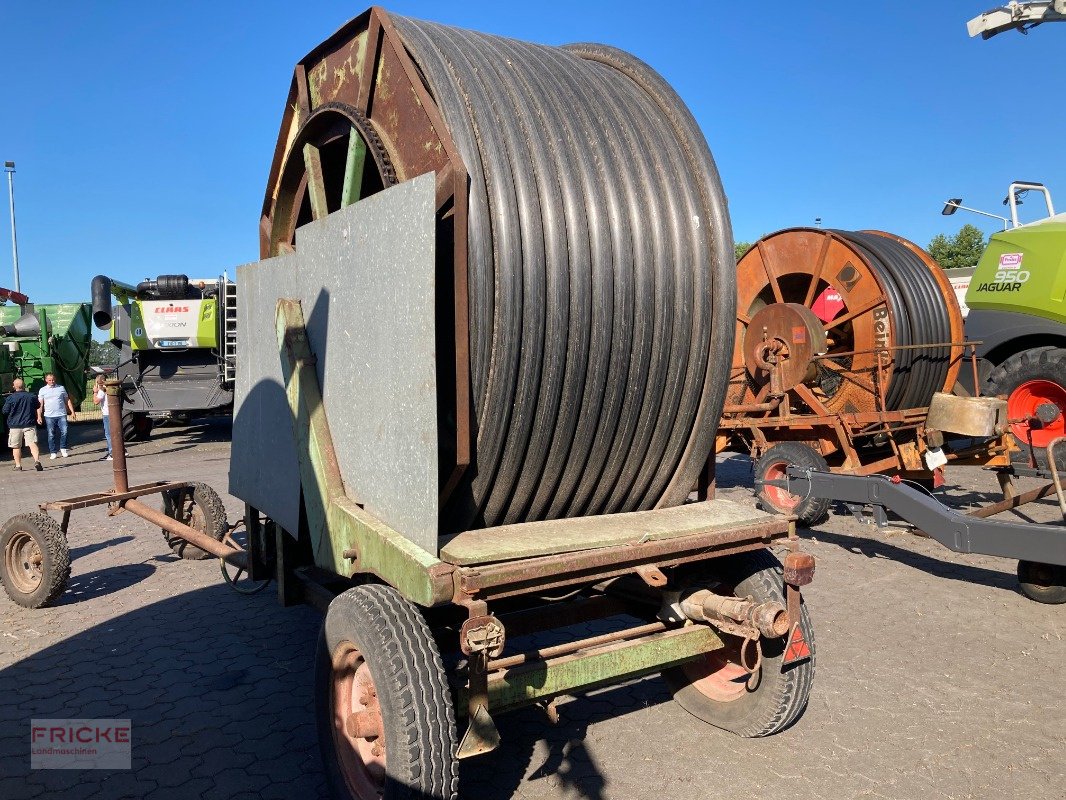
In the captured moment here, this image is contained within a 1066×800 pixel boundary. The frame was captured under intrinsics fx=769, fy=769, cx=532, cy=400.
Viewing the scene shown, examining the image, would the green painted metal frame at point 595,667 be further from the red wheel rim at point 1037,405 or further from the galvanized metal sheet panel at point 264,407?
the red wheel rim at point 1037,405

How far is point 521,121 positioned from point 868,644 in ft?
12.1

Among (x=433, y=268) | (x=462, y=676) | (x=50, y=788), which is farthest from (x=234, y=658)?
(x=433, y=268)

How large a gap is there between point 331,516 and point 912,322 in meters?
6.68

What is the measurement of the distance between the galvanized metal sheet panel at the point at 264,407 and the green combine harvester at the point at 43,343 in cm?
1430

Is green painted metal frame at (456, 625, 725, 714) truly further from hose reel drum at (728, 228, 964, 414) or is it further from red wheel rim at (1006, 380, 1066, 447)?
red wheel rim at (1006, 380, 1066, 447)

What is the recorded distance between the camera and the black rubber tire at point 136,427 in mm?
15445

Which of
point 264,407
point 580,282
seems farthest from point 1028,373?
point 264,407

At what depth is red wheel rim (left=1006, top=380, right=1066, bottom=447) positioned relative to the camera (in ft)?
25.0

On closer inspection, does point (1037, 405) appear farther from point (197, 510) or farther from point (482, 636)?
point (197, 510)

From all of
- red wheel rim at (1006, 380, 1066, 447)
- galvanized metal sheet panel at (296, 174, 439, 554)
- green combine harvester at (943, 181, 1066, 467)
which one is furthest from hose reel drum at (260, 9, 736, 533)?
red wheel rim at (1006, 380, 1066, 447)

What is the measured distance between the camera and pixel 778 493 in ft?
25.4

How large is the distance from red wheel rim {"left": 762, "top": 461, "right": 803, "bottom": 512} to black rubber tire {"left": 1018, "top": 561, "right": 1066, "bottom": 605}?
210cm

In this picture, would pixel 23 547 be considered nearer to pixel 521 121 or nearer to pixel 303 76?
pixel 303 76

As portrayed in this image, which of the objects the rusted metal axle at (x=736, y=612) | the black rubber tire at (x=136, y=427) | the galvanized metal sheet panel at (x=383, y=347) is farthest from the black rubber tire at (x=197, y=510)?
the black rubber tire at (x=136, y=427)
